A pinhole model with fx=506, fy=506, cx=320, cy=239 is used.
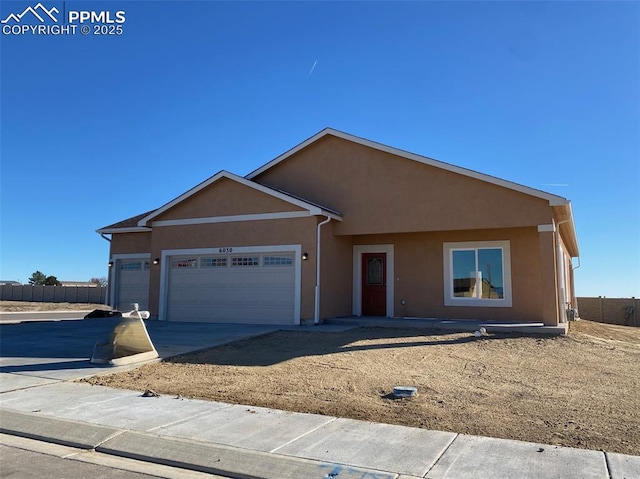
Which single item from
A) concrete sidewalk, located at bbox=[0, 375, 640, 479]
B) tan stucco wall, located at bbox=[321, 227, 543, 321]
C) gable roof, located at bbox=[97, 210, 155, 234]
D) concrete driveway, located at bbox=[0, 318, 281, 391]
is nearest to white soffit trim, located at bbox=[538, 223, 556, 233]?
tan stucco wall, located at bbox=[321, 227, 543, 321]

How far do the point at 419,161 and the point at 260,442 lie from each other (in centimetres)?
1219

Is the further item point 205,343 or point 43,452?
point 205,343

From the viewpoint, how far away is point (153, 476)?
4.64 m

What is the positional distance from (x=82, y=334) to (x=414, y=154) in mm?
11237

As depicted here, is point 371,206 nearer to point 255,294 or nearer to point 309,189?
point 309,189

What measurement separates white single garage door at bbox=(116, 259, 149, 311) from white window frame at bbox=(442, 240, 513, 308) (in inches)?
495

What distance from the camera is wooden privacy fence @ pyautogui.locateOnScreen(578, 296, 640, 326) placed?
2883 centimetres

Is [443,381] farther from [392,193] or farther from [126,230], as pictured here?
[126,230]

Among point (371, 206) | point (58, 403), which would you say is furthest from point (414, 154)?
point (58, 403)

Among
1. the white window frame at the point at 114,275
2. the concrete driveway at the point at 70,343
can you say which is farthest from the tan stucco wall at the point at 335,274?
the white window frame at the point at 114,275

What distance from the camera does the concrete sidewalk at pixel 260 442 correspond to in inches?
180

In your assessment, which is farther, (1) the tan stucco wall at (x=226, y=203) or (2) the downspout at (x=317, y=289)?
(1) the tan stucco wall at (x=226, y=203)

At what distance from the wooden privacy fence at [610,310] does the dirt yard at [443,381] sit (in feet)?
61.6

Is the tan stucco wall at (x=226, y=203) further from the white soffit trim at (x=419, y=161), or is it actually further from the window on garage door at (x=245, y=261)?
the white soffit trim at (x=419, y=161)
